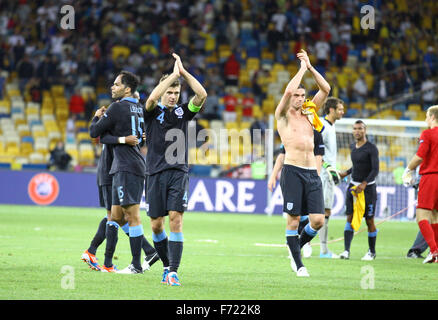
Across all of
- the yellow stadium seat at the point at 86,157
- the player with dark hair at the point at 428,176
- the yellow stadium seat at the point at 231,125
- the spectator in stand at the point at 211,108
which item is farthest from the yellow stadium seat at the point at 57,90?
the player with dark hair at the point at 428,176

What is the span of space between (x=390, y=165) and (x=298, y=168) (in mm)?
14325

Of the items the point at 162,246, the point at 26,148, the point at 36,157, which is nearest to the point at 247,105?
the point at 36,157

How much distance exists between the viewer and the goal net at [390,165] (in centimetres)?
Result: 2311

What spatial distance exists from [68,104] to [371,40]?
39.9 feet

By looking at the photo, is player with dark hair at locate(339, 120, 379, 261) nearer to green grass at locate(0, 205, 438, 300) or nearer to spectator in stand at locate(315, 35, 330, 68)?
green grass at locate(0, 205, 438, 300)

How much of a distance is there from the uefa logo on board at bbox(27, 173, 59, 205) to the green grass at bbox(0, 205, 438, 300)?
557 cm

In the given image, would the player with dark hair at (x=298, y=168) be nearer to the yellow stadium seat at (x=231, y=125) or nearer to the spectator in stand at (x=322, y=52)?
the yellow stadium seat at (x=231, y=125)

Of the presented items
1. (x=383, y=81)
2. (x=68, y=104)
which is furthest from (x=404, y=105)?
(x=68, y=104)

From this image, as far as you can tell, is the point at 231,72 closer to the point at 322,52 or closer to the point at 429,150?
the point at 322,52

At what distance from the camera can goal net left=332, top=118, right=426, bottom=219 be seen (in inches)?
910

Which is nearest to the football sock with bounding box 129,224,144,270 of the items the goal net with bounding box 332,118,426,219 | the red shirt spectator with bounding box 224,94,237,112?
the goal net with bounding box 332,118,426,219

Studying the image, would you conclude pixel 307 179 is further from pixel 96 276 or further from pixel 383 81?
pixel 383 81

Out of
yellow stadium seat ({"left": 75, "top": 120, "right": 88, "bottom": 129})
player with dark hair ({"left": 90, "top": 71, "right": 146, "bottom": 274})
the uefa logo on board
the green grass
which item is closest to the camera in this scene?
the green grass

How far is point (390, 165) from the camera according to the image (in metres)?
24.0
